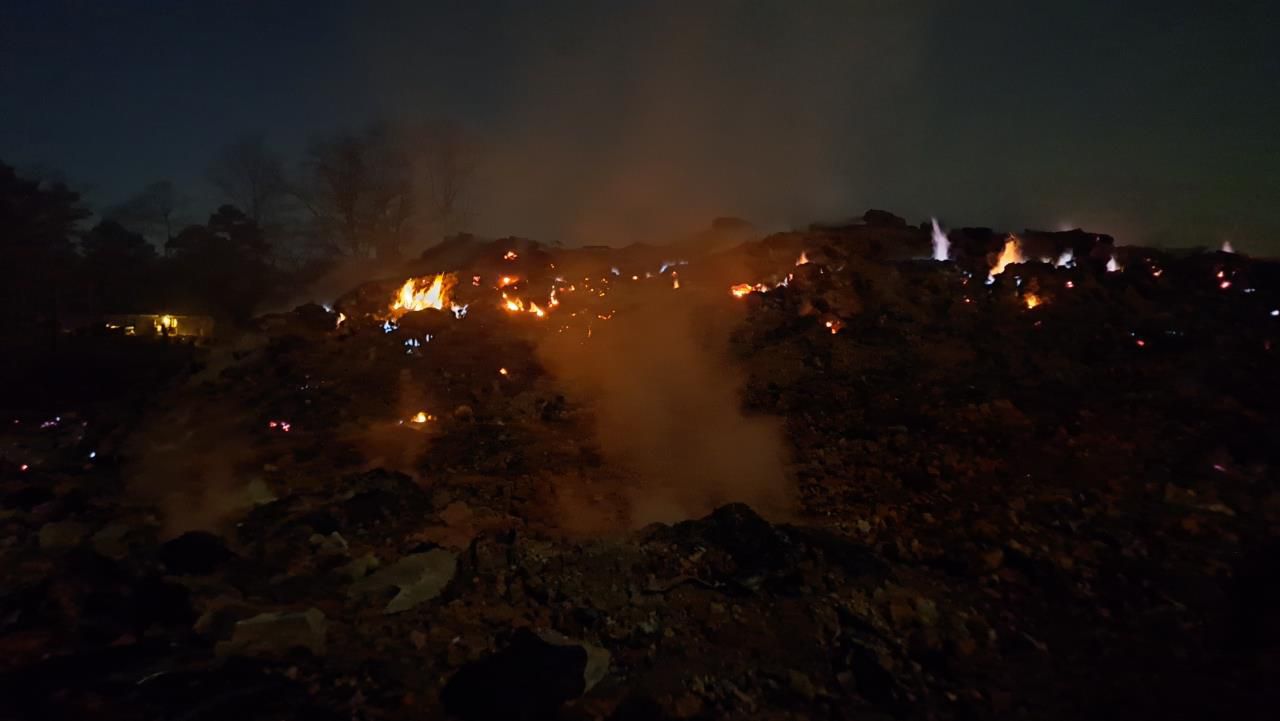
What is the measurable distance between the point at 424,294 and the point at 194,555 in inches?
463

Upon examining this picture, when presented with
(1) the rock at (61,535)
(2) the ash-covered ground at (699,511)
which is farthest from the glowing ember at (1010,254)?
(1) the rock at (61,535)

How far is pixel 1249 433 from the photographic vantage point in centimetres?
874

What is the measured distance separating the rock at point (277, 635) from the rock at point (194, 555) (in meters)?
1.55

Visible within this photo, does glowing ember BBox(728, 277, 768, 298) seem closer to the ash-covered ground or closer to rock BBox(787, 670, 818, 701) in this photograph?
the ash-covered ground

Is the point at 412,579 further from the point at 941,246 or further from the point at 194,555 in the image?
the point at 941,246

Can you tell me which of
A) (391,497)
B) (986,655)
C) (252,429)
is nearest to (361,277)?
(252,429)

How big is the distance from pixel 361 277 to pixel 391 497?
75.7ft

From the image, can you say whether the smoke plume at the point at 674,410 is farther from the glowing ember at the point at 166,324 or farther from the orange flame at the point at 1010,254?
the glowing ember at the point at 166,324

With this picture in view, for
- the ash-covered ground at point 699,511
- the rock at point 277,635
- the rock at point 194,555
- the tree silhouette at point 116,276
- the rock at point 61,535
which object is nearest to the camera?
the ash-covered ground at point 699,511

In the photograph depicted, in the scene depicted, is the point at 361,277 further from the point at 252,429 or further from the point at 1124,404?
the point at 1124,404

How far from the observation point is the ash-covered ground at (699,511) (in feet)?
16.0

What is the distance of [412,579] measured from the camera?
6289 millimetres

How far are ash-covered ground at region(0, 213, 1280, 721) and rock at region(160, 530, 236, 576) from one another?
4 centimetres

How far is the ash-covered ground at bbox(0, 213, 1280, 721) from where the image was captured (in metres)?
4.87
